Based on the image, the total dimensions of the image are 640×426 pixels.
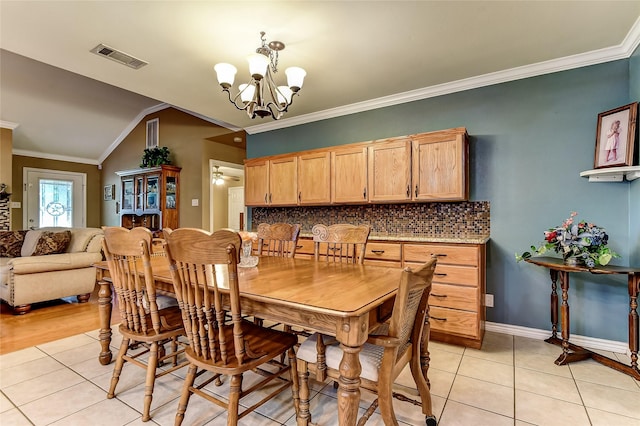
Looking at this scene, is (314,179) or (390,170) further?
(314,179)

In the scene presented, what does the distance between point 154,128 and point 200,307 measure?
261 inches

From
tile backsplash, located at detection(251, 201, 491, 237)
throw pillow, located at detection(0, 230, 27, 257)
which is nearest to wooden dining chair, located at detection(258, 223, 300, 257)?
tile backsplash, located at detection(251, 201, 491, 237)

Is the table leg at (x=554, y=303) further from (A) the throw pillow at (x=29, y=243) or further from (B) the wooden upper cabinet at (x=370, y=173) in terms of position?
(A) the throw pillow at (x=29, y=243)

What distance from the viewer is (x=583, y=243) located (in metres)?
2.31

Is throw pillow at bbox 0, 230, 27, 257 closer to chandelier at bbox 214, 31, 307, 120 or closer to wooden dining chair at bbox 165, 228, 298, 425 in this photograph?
chandelier at bbox 214, 31, 307, 120

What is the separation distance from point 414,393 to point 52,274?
415 centimetres

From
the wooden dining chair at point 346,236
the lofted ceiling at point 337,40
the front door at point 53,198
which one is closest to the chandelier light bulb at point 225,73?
the lofted ceiling at point 337,40

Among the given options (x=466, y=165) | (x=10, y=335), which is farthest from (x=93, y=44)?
(x=466, y=165)

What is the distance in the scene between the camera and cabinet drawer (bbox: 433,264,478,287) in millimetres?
2586

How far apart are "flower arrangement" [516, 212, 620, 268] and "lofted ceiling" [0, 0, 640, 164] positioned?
1.46 meters

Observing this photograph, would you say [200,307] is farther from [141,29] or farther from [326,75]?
[326,75]

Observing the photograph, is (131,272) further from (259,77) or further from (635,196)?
(635,196)

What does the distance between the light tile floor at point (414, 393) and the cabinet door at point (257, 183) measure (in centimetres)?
239

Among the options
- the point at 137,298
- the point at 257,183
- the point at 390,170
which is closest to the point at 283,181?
the point at 257,183
